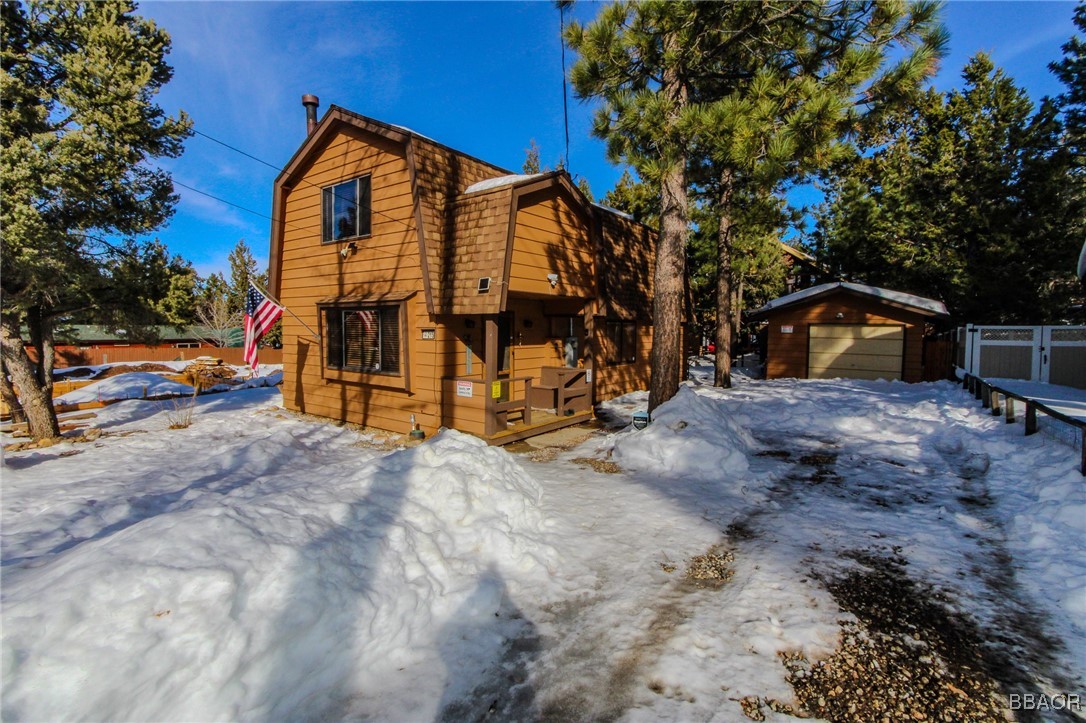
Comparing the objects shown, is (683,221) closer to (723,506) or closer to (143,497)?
(723,506)

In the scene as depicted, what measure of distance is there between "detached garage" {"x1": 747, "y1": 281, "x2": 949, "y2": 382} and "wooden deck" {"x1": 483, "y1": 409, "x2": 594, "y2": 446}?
1084 centimetres

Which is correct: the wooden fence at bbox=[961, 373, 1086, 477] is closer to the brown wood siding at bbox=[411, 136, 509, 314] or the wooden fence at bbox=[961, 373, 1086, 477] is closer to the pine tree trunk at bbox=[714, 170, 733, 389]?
the pine tree trunk at bbox=[714, 170, 733, 389]

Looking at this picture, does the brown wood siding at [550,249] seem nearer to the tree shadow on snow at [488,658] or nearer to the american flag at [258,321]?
the american flag at [258,321]

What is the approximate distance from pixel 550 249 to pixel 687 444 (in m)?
4.88

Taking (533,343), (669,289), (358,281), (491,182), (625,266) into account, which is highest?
(491,182)

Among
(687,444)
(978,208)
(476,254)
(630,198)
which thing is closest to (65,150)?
(476,254)

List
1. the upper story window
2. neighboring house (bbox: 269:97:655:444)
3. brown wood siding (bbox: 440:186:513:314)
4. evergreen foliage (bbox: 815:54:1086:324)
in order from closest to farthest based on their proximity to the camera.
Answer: brown wood siding (bbox: 440:186:513:314), neighboring house (bbox: 269:97:655:444), the upper story window, evergreen foliage (bbox: 815:54:1086:324)

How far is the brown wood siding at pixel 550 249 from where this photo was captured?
28.9ft

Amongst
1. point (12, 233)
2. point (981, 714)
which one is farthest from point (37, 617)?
point (12, 233)

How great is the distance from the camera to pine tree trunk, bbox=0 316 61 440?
8.65 m

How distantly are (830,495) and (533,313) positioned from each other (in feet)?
22.8

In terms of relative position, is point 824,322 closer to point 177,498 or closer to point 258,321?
point 258,321

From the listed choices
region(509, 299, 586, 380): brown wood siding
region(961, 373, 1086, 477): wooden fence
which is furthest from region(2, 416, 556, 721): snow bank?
region(961, 373, 1086, 477): wooden fence

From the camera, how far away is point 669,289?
8711 millimetres
